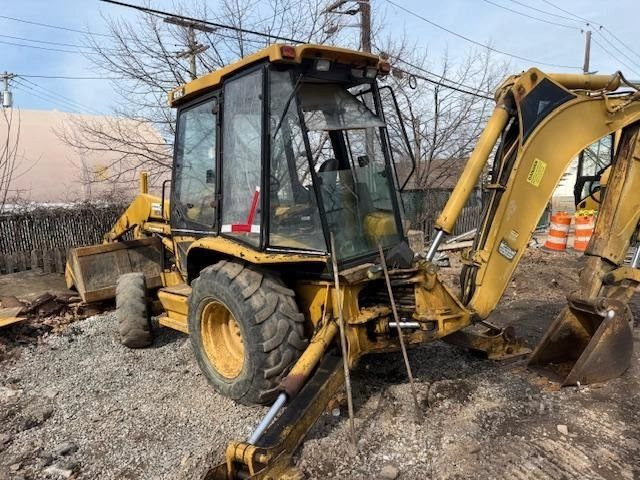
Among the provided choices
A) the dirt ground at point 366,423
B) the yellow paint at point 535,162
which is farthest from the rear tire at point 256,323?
the yellow paint at point 535,162

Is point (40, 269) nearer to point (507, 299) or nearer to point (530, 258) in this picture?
point (507, 299)

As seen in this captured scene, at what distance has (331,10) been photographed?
40.4ft

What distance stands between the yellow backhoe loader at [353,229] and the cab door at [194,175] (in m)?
0.07

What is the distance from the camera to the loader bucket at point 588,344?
12.7 ft

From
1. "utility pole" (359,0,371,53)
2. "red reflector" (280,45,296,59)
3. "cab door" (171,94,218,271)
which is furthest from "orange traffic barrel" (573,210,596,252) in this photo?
"red reflector" (280,45,296,59)

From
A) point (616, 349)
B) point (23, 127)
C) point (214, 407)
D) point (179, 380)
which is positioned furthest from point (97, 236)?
point (23, 127)

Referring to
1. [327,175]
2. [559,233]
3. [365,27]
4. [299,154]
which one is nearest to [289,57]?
[299,154]

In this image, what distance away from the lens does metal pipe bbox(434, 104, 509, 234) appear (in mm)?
3875

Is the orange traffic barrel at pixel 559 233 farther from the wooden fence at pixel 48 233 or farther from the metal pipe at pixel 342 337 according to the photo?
the metal pipe at pixel 342 337

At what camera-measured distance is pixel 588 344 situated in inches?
155

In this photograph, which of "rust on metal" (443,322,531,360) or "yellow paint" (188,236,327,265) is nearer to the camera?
"yellow paint" (188,236,327,265)

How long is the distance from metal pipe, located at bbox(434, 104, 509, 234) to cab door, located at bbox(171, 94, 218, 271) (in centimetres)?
187

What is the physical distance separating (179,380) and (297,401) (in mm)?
1730

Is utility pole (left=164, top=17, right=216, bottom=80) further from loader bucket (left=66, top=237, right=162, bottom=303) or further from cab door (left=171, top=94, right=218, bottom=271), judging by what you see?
cab door (left=171, top=94, right=218, bottom=271)
